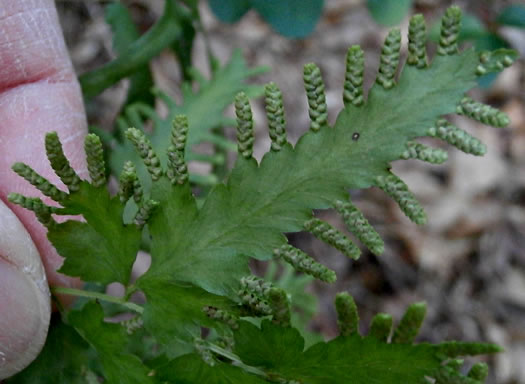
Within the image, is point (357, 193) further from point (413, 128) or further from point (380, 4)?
point (413, 128)

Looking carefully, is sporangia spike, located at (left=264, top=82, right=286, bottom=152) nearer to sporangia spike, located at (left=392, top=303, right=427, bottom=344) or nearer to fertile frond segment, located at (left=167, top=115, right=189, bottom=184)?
fertile frond segment, located at (left=167, top=115, right=189, bottom=184)

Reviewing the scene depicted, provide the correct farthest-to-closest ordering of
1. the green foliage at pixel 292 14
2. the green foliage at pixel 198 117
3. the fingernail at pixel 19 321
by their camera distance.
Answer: the green foliage at pixel 198 117 → the green foliage at pixel 292 14 → the fingernail at pixel 19 321

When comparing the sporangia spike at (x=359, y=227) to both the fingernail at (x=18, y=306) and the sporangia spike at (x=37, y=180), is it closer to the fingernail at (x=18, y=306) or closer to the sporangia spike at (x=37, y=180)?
the sporangia spike at (x=37, y=180)

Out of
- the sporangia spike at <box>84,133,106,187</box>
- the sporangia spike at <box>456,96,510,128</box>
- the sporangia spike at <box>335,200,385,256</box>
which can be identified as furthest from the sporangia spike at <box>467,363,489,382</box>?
the sporangia spike at <box>84,133,106,187</box>

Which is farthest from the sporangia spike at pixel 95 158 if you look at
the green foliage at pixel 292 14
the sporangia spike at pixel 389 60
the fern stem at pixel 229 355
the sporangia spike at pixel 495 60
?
the green foliage at pixel 292 14

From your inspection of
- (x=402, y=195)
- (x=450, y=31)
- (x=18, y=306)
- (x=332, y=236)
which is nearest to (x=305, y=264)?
(x=332, y=236)

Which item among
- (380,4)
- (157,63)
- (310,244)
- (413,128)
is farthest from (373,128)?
(157,63)

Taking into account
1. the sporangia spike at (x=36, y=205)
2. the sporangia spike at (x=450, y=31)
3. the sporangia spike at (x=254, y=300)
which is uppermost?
the sporangia spike at (x=450, y=31)
